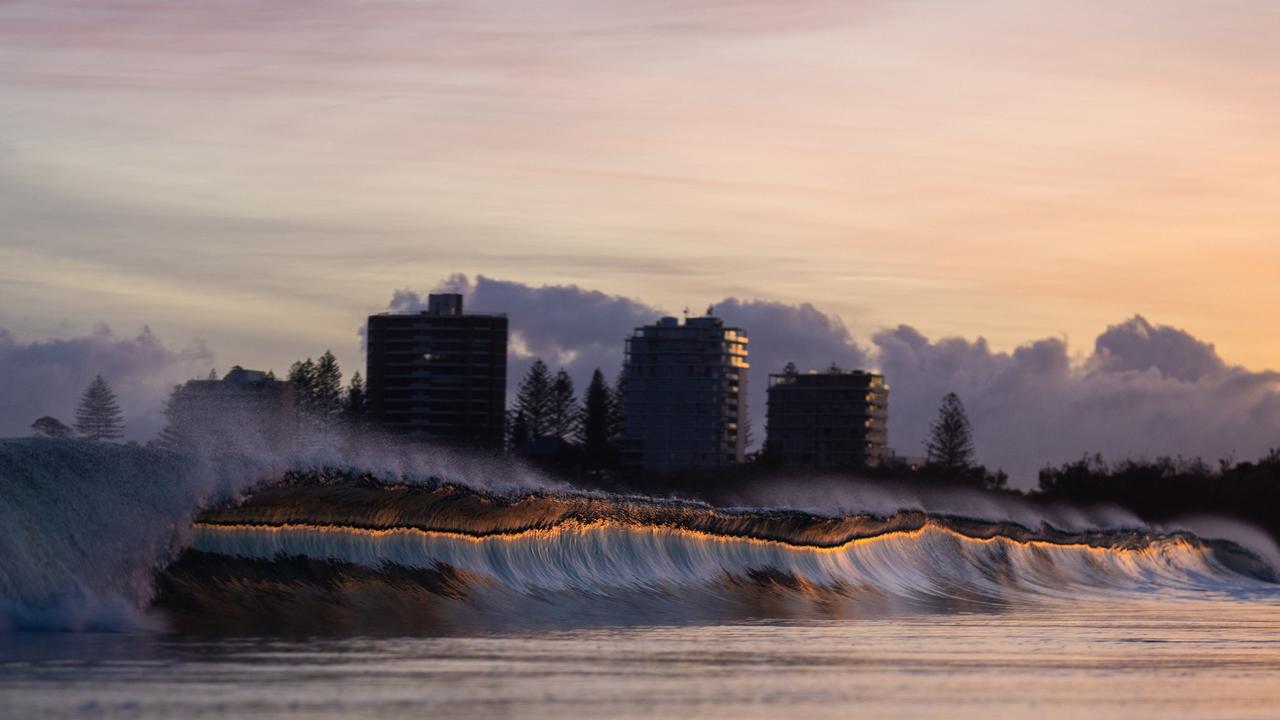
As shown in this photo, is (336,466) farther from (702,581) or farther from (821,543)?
(821,543)

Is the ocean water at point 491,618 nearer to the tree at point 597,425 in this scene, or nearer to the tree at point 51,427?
the tree at point 51,427

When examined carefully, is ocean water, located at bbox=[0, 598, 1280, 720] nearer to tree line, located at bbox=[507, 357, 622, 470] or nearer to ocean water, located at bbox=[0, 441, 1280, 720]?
ocean water, located at bbox=[0, 441, 1280, 720]

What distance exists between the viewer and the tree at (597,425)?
186 meters

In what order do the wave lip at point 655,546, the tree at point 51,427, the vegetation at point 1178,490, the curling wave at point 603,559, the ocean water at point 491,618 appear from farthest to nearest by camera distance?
the vegetation at point 1178,490, the tree at point 51,427, the wave lip at point 655,546, the curling wave at point 603,559, the ocean water at point 491,618

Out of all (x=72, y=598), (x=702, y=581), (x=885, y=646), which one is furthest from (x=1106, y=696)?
(x=702, y=581)

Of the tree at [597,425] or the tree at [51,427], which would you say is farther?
the tree at [597,425]

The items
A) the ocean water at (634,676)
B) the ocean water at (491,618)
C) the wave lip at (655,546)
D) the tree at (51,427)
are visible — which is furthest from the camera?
the tree at (51,427)

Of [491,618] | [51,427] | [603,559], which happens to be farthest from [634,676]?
[51,427]

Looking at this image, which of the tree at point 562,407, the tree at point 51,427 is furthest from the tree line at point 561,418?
the tree at point 51,427

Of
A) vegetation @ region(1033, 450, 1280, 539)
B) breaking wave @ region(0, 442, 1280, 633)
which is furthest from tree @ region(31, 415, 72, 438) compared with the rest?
vegetation @ region(1033, 450, 1280, 539)

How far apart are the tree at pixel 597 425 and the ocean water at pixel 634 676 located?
6328 inches

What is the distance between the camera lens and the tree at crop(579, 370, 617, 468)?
186 m

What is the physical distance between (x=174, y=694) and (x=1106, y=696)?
8.80 meters

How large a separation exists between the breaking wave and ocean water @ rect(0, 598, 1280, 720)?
1.99 m
